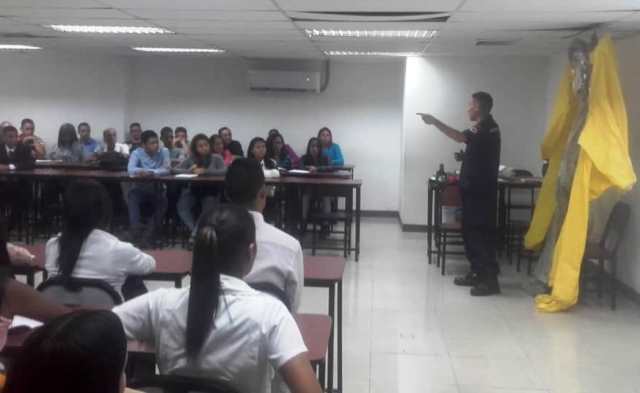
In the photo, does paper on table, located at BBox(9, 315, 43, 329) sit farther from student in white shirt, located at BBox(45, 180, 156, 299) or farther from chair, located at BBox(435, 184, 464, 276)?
chair, located at BBox(435, 184, 464, 276)

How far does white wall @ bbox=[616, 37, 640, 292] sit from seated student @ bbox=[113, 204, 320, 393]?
509 centimetres

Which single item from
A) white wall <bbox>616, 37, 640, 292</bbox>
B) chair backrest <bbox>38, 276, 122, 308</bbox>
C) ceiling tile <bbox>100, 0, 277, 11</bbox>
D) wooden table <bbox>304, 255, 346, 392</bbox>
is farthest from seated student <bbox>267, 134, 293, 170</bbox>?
chair backrest <bbox>38, 276, 122, 308</bbox>

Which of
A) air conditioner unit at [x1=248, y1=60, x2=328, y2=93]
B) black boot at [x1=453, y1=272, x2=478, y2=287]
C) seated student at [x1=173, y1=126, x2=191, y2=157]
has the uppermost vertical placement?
air conditioner unit at [x1=248, y1=60, x2=328, y2=93]

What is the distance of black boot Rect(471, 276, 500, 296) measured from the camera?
637 centimetres

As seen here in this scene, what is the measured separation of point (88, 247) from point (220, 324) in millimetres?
1418

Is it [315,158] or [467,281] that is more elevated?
[315,158]

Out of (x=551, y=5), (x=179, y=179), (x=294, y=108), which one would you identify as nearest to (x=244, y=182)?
(x=551, y=5)

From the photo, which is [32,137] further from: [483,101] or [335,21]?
[483,101]

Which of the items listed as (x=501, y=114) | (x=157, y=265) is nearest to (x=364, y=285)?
(x=157, y=265)

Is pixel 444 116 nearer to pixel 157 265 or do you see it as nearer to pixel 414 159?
pixel 414 159

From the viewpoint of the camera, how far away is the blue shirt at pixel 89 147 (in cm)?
1028

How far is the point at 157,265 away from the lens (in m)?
3.67

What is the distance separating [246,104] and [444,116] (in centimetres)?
365

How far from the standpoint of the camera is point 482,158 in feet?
20.7
